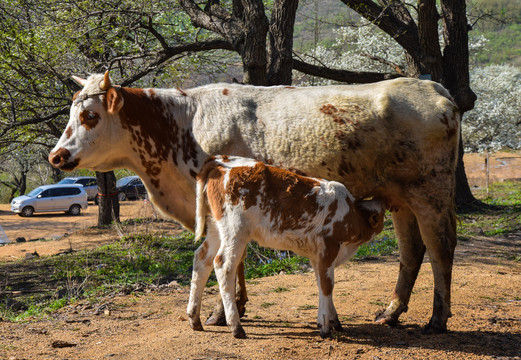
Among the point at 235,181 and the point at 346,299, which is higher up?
the point at 235,181

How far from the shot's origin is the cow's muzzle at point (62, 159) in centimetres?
582

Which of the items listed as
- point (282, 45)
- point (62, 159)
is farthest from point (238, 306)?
point (282, 45)

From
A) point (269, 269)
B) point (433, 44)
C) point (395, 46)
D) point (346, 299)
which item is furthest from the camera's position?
point (395, 46)

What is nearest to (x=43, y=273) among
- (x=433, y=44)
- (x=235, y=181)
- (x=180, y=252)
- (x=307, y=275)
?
(x=180, y=252)

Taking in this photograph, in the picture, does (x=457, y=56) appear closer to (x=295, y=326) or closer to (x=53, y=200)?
(x=295, y=326)

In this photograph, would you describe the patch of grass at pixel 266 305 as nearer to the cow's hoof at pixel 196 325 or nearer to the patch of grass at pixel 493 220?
the cow's hoof at pixel 196 325

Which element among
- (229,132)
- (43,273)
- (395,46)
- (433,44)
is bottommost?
(43,273)

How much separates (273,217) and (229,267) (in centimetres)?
61

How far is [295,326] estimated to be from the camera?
6008 millimetres

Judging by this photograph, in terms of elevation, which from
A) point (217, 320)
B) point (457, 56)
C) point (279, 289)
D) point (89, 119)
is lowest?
point (279, 289)

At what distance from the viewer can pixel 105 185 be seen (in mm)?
18656

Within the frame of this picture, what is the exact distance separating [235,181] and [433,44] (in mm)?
10027

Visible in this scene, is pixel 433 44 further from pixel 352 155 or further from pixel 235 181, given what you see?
→ pixel 235 181

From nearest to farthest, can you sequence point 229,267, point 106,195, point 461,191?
point 229,267 < point 461,191 < point 106,195
